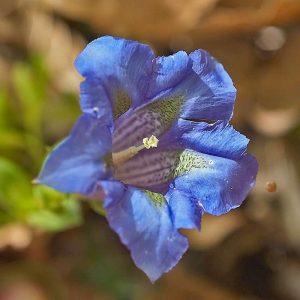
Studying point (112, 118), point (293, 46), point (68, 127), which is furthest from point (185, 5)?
point (112, 118)

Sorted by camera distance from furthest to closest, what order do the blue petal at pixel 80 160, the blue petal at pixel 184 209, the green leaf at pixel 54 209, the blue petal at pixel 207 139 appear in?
the green leaf at pixel 54 209 < the blue petal at pixel 207 139 < the blue petal at pixel 184 209 < the blue petal at pixel 80 160

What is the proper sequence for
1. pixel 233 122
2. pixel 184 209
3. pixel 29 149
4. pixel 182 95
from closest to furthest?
1. pixel 184 209
2. pixel 182 95
3. pixel 29 149
4. pixel 233 122

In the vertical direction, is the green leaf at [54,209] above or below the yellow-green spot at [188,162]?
below

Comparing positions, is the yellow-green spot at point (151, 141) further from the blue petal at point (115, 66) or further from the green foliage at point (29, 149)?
the green foliage at point (29, 149)

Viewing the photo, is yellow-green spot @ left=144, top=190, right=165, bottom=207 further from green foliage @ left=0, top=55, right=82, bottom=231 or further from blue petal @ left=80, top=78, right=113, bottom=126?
green foliage @ left=0, top=55, right=82, bottom=231

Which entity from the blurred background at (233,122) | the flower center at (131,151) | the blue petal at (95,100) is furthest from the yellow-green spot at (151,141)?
the blurred background at (233,122)

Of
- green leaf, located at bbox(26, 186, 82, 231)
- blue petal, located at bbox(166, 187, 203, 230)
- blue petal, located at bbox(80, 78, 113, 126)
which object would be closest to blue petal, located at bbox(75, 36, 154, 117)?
blue petal, located at bbox(80, 78, 113, 126)

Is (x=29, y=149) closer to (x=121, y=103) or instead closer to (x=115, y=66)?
(x=121, y=103)

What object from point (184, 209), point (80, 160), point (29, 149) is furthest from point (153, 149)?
point (29, 149)
